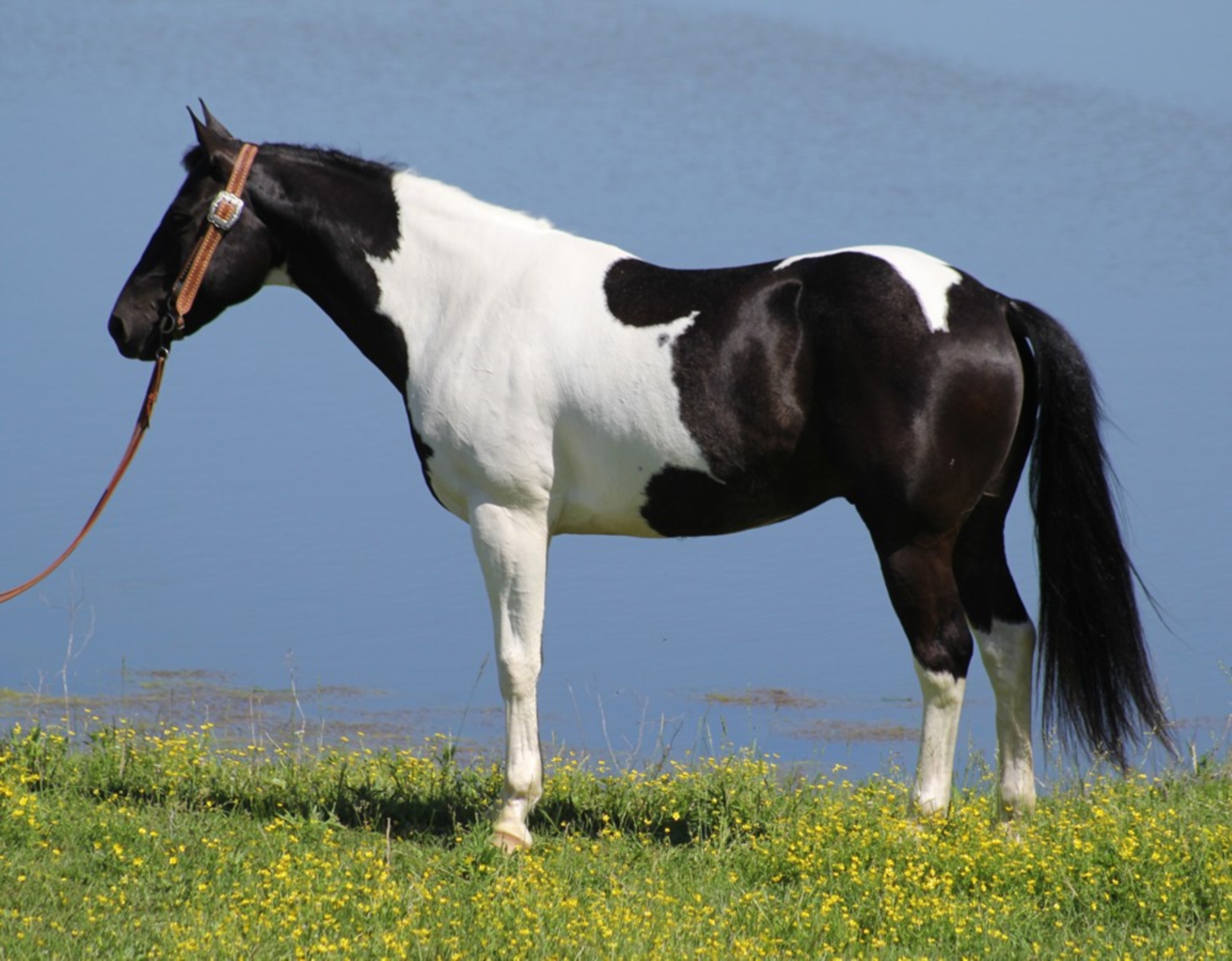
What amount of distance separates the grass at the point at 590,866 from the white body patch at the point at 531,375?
1171mm

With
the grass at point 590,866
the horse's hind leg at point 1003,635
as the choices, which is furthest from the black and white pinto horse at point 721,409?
the grass at point 590,866

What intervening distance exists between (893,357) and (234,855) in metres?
2.78

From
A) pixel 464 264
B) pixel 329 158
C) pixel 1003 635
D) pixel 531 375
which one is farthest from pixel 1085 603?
pixel 329 158

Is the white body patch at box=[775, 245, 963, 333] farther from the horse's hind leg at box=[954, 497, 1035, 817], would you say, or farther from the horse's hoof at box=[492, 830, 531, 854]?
the horse's hoof at box=[492, 830, 531, 854]

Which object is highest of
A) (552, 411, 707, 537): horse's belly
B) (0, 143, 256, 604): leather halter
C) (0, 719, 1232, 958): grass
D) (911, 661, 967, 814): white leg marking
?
(0, 143, 256, 604): leather halter

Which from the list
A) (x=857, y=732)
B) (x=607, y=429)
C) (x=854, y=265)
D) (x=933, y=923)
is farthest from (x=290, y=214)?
(x=857, y=732)

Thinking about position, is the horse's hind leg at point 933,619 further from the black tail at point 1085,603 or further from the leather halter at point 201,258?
the leather halter at point 201,258

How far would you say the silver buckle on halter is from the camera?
570 centimetres

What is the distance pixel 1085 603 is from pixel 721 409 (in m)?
1.50

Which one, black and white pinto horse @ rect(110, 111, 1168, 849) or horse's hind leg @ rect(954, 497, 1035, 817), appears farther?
horse's hind leg @ rect(954, 497, 1035, 817)

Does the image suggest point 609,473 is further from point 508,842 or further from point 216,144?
point 216,144

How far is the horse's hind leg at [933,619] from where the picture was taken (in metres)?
5.04

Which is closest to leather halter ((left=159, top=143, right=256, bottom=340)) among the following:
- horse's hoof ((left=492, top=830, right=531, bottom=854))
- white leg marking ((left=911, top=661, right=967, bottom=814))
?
horse's hoof ((left=492, top=830, right=531, bottom=854))

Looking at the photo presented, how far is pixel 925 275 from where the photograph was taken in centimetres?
508
